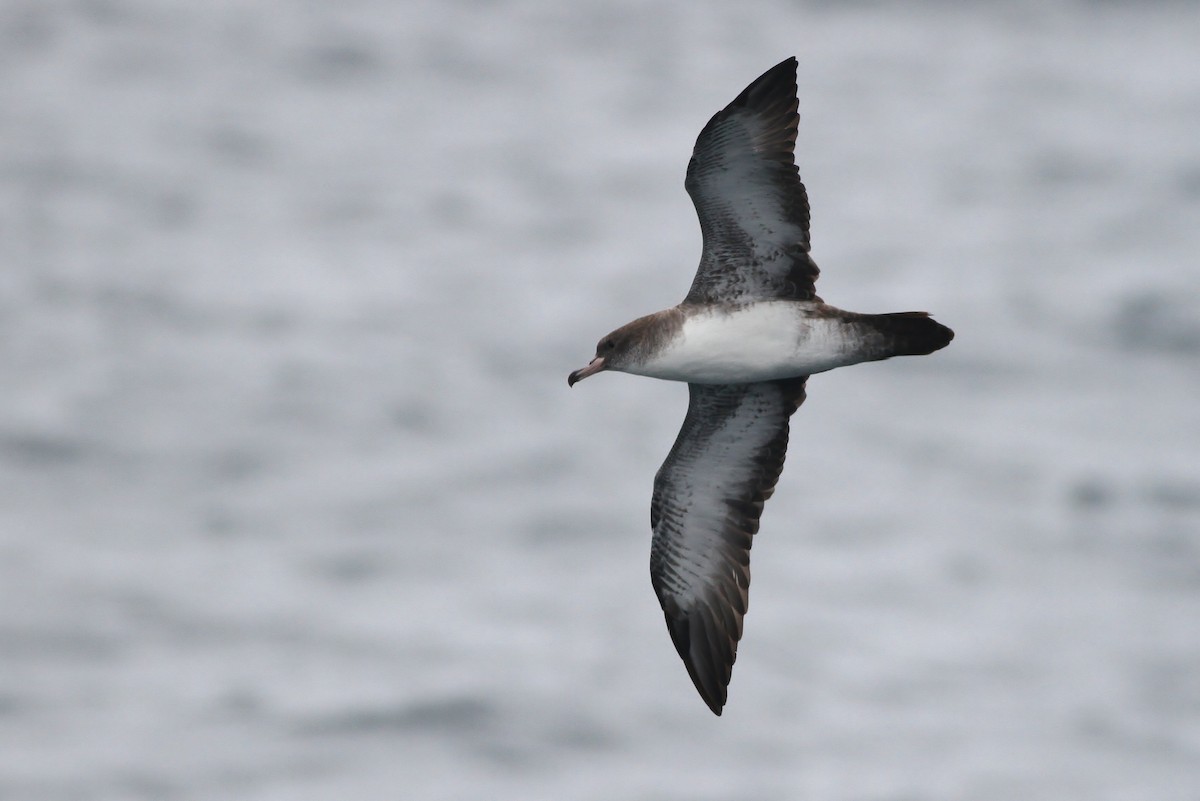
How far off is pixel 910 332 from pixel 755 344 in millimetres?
1144

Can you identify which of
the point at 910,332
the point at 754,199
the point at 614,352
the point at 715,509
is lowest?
the point at 715,509

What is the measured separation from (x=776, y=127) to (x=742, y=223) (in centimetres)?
78

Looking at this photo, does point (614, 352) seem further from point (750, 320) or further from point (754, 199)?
point (754, 199)

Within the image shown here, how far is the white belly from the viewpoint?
1254cm

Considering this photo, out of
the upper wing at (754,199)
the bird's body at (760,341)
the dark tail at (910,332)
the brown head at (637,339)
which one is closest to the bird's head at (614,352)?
the brown head at (637,339)

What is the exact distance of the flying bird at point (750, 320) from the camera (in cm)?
1230

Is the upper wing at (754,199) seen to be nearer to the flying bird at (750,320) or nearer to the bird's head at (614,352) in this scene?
the flying bird at (750,320)

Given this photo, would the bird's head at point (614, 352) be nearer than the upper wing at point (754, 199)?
No

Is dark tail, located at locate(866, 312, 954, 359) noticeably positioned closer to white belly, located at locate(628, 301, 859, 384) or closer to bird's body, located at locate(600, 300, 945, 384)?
bird's body, located at locate(600, 300, 945, 384)

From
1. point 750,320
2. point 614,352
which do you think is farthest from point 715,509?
point 750,320

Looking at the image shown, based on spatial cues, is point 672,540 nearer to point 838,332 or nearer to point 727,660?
point 727,660

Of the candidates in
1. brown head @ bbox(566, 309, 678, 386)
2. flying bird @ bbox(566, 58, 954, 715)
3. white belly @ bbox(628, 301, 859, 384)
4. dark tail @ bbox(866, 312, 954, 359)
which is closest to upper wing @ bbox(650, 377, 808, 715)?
flying bird @ bbox(566, 58, 954, 715)

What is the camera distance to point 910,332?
40.5 feet

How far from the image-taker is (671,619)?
14.2m
